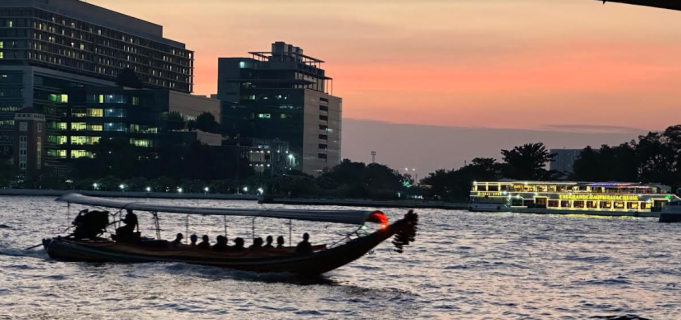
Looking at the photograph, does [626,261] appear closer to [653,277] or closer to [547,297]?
[653,277]

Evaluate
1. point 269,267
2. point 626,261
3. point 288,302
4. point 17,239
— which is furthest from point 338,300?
point 17,239

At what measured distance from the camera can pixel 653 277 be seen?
5597 centimetres

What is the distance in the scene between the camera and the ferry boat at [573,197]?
6658 inches

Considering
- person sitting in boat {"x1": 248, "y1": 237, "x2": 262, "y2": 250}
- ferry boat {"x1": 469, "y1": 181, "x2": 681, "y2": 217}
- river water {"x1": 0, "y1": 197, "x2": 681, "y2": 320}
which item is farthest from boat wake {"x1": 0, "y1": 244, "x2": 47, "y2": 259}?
ferry boat {"x1": 469, "y1": 181, "x2": 681, "y2": 217}

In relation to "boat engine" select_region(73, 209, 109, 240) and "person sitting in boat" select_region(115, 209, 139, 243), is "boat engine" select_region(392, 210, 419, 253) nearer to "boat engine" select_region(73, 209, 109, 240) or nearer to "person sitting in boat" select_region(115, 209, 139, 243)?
"person sitting in boat" select_region(115, 209, 139, 243)

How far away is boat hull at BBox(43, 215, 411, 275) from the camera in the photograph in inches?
1777

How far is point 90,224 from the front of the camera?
178 feet

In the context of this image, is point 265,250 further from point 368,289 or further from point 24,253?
point 24,253

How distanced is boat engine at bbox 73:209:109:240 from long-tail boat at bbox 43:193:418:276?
18 centimetres

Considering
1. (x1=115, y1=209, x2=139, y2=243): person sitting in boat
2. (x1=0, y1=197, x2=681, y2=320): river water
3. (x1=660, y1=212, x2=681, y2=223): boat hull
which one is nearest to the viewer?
(x1=0, y1=197, x2=681, y2=320): river water

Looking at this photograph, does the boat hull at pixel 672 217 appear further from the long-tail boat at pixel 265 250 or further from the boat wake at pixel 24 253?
the long-tail boat at pixel 265 250

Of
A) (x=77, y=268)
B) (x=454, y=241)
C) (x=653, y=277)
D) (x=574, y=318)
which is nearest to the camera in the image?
(x=574, y=318)

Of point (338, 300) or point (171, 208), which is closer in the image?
point (338, 300)

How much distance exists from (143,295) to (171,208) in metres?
11.0
